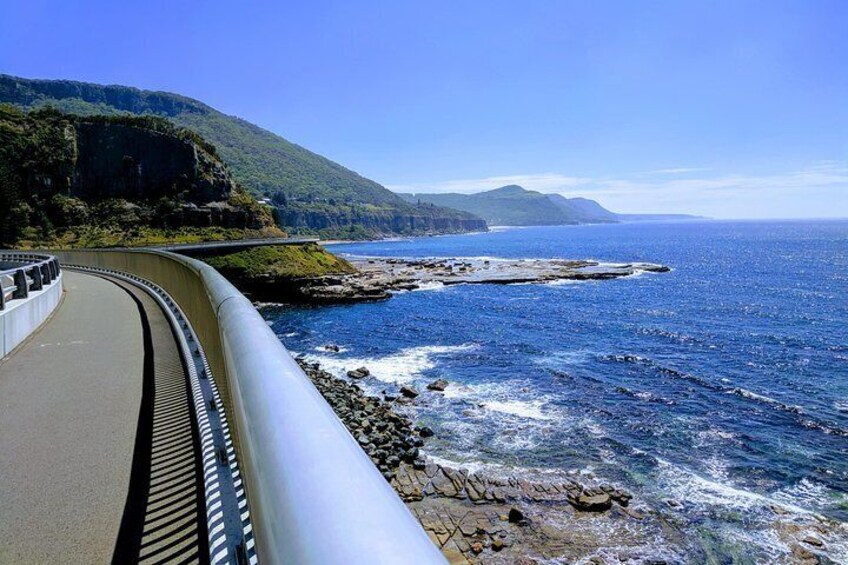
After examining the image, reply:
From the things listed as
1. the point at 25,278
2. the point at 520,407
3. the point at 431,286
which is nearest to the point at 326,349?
the point at 520,407

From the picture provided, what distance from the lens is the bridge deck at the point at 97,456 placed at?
3.79m

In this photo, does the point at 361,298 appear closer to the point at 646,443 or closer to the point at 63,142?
the point at 646,443

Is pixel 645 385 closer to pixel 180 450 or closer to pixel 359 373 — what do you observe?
pixel 359 373

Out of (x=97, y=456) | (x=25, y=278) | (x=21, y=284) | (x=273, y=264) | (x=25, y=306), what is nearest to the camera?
(x=97, y=456)

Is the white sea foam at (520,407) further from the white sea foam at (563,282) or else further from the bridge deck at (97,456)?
the white sea foam at (563,282)

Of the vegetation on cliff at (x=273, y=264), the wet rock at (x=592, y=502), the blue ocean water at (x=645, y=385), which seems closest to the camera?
the wet rock at (x=592, y=502)

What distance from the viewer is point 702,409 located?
24938mm

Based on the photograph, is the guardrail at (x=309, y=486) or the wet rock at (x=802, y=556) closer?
the guardrail at (x=309, y=486)

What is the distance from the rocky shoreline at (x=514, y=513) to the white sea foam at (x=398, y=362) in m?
10.7

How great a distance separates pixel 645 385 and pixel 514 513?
1588 cm

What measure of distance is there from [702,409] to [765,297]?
4533 centimetres

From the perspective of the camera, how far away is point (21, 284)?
11391mm

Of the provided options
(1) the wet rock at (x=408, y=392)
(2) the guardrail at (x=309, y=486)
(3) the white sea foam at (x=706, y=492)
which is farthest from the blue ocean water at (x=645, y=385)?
(2) the guardrail at (x=309, y=486)

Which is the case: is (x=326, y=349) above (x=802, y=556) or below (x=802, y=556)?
below
